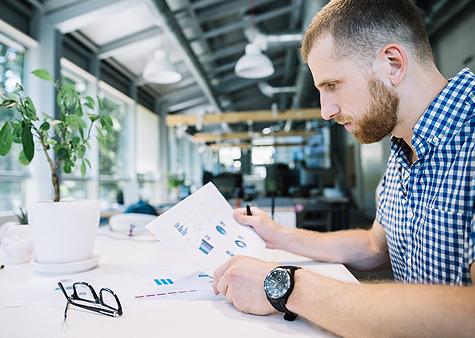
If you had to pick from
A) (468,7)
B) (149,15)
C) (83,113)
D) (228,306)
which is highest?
(149,15)

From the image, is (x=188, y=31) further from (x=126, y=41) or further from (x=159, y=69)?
(x=159, y=69)

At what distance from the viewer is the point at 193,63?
17.5 ft

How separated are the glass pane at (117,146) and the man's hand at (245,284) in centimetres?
522

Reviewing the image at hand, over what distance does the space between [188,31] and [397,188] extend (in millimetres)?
5184

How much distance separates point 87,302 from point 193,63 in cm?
504

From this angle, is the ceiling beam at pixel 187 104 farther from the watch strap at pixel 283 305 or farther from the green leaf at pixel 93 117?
the watch strap at pixel 283 305

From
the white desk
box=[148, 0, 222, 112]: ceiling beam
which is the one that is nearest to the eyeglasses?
the white desk

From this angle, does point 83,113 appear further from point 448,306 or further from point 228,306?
point 448,306

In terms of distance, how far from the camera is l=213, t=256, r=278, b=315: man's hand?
0.64 metres

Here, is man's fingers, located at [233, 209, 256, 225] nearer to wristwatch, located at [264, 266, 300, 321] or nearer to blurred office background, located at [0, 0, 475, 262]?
wristwatch, located at [264, 266, 300, 321]

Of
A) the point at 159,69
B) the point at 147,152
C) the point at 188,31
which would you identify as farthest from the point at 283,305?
the point at 147,152

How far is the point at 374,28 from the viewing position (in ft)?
2.74

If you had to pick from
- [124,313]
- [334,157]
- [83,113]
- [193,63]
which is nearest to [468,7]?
[193,63]

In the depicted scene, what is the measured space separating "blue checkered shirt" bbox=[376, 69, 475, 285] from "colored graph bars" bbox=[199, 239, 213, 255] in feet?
1.67
